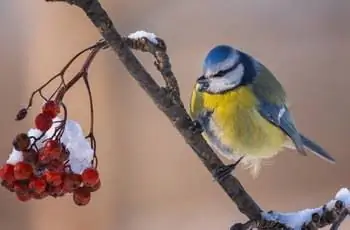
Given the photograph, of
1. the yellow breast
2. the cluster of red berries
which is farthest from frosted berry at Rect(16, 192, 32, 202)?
the yellow breast

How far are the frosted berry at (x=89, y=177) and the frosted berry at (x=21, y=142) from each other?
4 centimetres

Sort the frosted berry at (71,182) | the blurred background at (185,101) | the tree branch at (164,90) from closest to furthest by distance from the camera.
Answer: the tree branch at (164,90), the frosted berry at (71,182), the blurred background at (185,101)

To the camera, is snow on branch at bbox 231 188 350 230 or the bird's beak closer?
snow on branch at bbox 231 188 350 230

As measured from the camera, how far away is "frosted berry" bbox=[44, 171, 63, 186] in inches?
19.6

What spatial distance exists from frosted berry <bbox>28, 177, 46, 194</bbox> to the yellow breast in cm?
34

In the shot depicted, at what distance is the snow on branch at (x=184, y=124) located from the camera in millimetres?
421

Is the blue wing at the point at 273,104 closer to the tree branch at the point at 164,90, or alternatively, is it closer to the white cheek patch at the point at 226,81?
the white cheek patch at the point at 226,81

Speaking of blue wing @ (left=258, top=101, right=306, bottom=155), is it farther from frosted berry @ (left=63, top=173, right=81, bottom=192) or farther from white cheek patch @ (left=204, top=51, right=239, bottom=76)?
frosted berry @ (left=63, top=173, right=81, bottom=192)

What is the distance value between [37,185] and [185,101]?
1444 millimetres

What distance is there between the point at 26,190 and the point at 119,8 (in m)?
1.62

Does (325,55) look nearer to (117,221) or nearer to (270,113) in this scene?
(117,221)

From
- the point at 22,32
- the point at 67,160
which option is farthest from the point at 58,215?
the point at 67,160

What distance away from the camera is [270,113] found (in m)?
0.86

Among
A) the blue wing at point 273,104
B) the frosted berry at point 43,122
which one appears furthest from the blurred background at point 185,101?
the frosted berry at point 43,122
